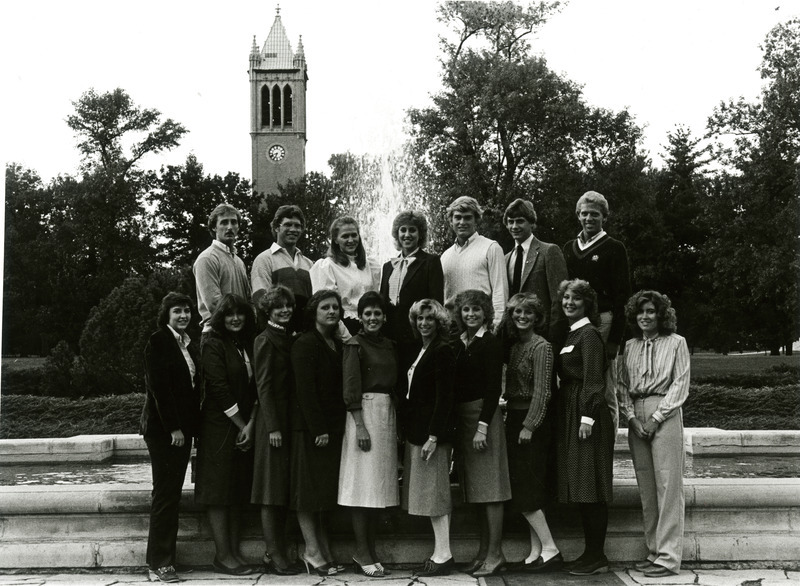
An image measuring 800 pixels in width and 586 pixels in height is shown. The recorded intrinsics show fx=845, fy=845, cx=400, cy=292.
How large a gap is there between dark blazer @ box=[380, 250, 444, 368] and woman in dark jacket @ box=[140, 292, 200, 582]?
4.61ft

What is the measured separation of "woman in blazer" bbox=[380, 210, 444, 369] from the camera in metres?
5.78

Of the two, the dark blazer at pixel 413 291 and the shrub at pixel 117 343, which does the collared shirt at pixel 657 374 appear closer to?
the dark blazer at pixel 413 291

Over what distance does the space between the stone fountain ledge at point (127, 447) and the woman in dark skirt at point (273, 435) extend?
4884mm

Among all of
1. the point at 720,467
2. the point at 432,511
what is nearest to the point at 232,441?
the point at 432,511

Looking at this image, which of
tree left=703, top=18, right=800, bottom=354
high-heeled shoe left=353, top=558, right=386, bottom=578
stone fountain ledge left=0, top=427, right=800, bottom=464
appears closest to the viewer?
high-heeled shoe left=353, top=558, right=386, bottom=578

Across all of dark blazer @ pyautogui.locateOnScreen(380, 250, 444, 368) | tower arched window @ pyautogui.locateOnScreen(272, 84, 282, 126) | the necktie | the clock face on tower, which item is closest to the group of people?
dark blazer @ pyautogui.locateOnScreen(380, 250, 444, 368)

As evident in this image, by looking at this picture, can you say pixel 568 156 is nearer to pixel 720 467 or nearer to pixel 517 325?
pixel 720 467

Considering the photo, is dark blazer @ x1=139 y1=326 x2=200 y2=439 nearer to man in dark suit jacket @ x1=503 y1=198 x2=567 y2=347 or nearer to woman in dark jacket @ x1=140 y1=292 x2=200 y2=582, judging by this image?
woman in dark jacket @ x1=140 y1=292 x2=200 y2=582

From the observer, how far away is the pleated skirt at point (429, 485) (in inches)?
208

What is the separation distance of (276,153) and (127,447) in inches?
2315

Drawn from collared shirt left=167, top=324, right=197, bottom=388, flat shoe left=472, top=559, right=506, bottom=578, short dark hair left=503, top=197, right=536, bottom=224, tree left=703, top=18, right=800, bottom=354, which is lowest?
flat shoe left=472, top=559, right=506, bottom=578

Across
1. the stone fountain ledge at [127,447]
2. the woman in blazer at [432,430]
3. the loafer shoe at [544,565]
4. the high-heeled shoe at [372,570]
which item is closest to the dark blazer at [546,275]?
the woman in blazer at [432,430]

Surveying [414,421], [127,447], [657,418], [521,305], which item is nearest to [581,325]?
[521,305]

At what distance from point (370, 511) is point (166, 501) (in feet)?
4.22
